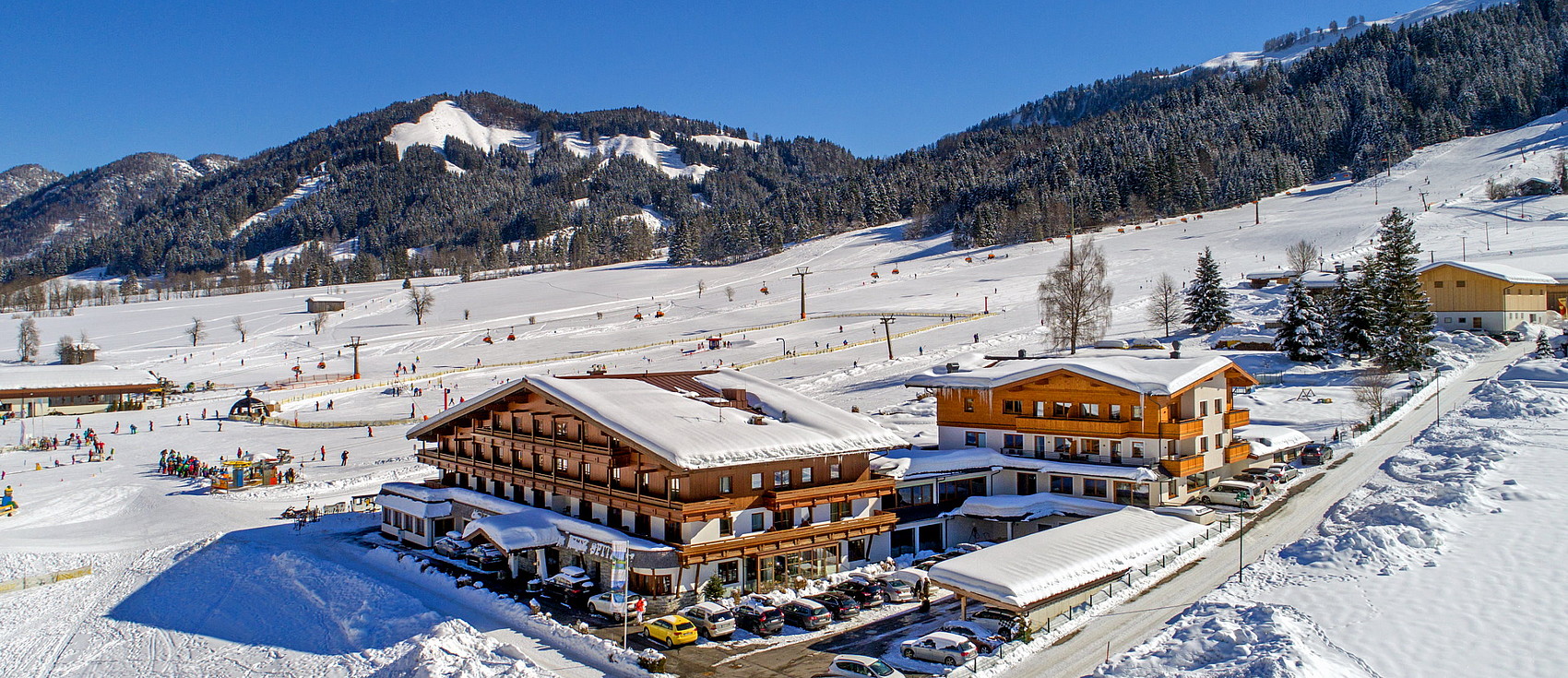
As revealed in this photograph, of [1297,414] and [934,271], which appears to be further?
[934,271]

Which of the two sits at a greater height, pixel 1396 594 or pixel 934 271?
pixel 934 271

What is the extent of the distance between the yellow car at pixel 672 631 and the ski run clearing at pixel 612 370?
1.47 meters

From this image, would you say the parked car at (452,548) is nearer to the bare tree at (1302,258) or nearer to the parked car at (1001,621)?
the parked car at (1001,621)

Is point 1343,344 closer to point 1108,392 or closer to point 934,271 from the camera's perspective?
point 1108,392

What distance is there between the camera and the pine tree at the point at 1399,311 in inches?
2159

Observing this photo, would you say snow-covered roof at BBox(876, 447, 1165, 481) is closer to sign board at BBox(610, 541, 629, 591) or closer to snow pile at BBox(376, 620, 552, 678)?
sign board at BBox(610, 541, 629, 591)

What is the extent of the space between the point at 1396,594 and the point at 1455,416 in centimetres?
2567

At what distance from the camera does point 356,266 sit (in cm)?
19225

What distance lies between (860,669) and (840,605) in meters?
5.30

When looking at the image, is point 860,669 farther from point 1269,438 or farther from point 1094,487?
point 1269,438

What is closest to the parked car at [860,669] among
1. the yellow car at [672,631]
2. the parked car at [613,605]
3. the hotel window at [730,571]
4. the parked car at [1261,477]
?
the yellow car at [672,631]

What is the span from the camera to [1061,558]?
2555 cm

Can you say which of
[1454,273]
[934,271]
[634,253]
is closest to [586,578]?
[1454,273]

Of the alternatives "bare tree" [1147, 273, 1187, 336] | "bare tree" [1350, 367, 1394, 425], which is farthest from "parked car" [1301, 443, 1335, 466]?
"bare tree" [1147, 273, 1187, 336]
